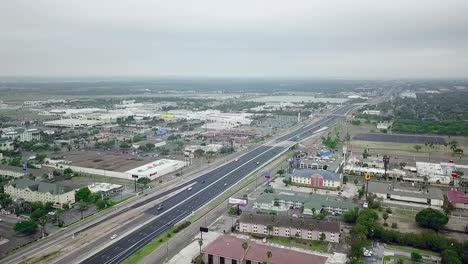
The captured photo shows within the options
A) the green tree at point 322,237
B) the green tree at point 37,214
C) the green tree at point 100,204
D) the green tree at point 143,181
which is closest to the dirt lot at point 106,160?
the green tree at point 143,181

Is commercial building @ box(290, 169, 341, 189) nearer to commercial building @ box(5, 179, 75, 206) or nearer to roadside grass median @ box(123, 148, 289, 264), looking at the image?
roadside grass median @ box(123, 148, 289, 264)

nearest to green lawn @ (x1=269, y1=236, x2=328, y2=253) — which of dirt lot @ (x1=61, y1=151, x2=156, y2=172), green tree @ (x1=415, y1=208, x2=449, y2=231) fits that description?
green tree @ (x1=415, y1=208, x2=449, y2=231)

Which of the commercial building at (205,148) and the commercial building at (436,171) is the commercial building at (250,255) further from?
the commercial building at (205,148)

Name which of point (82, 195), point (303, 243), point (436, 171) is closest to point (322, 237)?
point (303, 243)

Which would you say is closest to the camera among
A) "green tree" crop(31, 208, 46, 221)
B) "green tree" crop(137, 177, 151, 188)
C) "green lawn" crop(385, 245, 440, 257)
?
"green lawn" crop(385, 245, 440, 257)

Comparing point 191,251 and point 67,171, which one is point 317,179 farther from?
point 67,171

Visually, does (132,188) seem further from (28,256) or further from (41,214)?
(28,256)
